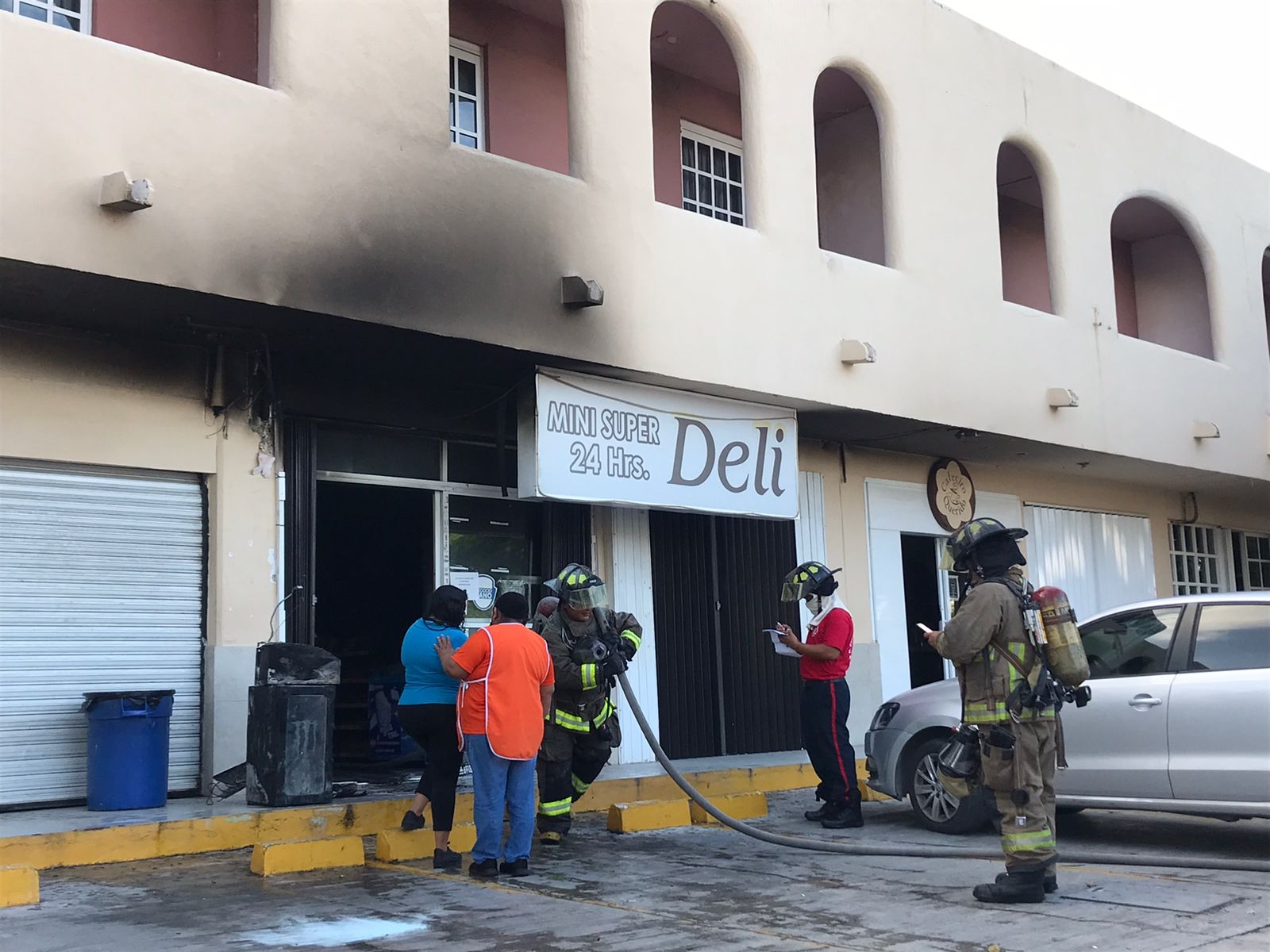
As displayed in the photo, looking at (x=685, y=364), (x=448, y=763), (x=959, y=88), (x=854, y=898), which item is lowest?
(x=854, y=898)

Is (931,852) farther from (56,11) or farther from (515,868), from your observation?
(56,11)

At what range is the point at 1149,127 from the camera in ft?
57.0

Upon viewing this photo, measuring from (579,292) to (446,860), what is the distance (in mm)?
4440

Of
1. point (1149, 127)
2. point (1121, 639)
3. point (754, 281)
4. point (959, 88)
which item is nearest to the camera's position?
point (1121, 639)

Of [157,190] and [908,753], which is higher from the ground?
[157,190]

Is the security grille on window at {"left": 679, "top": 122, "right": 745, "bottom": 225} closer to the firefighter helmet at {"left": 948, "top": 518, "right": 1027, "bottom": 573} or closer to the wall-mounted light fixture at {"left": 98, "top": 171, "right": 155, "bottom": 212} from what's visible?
the wall-mounted light fixture at {"left": 98, "top": 171, "right": 155, "bottom": 212}

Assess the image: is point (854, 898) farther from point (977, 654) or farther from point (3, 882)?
point (3, 882)

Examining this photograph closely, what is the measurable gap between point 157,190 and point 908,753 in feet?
20.9

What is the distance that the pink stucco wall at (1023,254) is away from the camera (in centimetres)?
1789

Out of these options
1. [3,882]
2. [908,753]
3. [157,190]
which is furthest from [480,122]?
[3,882]

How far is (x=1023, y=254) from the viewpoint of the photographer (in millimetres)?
18047

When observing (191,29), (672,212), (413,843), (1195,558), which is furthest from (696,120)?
(1195,558)

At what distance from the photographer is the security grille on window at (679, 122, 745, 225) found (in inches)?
551

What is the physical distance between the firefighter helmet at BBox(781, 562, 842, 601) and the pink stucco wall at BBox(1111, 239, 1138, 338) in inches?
446
